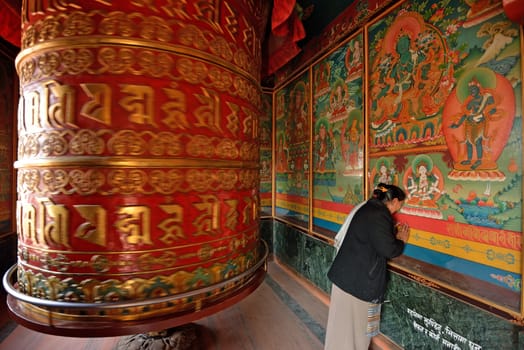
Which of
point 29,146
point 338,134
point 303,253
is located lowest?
point 303,253

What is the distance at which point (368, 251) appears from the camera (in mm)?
1785

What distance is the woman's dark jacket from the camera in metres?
1.71

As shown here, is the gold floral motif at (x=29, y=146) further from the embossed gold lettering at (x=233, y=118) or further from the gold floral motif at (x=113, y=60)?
the embossed gold lettering at (x=233, y=118)

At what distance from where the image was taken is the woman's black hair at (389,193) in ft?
6.04

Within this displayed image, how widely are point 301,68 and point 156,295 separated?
3.31 metres

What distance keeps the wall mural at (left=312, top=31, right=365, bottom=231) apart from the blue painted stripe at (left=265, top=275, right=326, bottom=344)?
3.13 feet

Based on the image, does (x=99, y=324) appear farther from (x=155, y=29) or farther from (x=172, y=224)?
(x=155, y=29)

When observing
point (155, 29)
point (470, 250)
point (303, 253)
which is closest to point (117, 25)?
point (155, 29)

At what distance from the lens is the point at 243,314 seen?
8.74 ft

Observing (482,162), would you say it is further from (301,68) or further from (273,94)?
(273,94)

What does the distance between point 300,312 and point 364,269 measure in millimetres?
1239

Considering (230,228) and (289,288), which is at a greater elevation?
(230,228)

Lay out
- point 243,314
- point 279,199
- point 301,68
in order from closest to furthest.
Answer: point 243,314, point 301,68, point 279,199

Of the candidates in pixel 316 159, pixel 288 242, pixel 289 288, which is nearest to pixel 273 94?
pixel 316 159
